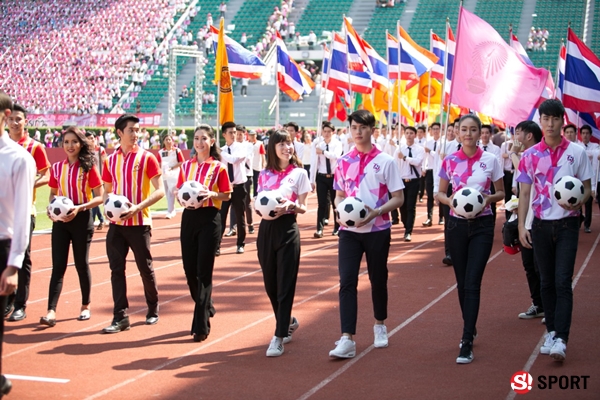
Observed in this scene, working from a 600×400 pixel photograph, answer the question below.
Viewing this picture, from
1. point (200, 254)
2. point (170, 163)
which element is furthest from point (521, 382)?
point (170, 163)

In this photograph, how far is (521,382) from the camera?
5980 mm

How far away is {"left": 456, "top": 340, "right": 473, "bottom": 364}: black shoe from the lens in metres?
6.53

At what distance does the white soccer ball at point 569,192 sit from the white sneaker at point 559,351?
108 centimetres

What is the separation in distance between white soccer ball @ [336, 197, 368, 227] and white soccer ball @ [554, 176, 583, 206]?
4.91 ft

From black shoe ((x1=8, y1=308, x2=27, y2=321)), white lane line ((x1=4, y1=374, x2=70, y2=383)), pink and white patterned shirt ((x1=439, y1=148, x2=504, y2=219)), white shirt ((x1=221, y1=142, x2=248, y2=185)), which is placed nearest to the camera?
white lane line ((x1=4, y1=374, x2=70, y2=383))

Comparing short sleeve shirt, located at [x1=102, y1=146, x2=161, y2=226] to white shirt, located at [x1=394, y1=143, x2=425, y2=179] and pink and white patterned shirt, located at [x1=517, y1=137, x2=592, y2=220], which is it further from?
white shirt, located at [x1=394, y1=143, x2=425, y2=179]

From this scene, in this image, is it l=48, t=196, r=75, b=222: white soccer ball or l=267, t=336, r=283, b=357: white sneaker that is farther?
l=48, t=196, r=75, b=222: white soccer ball

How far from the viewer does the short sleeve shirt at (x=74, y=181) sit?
8164mm

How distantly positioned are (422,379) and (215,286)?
4.50m

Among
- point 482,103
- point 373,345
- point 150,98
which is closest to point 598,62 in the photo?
point 482,103

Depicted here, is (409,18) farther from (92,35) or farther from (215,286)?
(215,286)

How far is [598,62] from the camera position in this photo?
543 inches

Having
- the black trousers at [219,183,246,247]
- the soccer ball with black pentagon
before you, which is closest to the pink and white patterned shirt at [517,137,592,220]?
the soccer ball with black pentagon

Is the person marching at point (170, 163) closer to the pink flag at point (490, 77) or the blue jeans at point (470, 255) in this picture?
the pink flag at point (490, 77)
